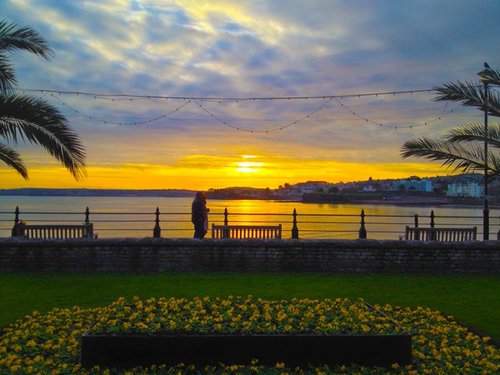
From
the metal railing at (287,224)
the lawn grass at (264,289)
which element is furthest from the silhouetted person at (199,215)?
the lawn grass at (264,289)

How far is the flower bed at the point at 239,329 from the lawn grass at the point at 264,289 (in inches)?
33.1

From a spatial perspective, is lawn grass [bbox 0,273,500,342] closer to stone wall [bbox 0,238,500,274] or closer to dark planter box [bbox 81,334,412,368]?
stone wall [bbox 0,238,500,274]

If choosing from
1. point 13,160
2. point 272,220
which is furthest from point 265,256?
point 272,220

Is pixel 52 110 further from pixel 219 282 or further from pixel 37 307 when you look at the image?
pixel 219 282

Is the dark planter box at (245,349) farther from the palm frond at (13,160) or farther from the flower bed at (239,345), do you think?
the palm frond at (13,160)

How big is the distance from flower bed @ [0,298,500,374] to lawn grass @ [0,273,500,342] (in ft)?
2.75

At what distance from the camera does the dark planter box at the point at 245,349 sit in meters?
6.04

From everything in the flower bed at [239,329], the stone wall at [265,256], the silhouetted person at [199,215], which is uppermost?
the silhouetted person at [199,215]

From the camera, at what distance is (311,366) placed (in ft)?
19.8

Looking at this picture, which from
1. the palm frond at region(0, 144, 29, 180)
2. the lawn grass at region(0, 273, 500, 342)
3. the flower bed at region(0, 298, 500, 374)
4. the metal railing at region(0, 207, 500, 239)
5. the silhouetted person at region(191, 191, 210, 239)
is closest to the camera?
the flower bed at region(0, 298, 500, 374)

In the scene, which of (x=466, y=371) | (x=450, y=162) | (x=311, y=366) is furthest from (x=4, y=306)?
(x=450, y=162)

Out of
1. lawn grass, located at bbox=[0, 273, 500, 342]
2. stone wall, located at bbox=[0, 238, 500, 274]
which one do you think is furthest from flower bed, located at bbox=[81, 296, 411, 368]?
stone wall, located at bbox=[0, 238, 500, 274]

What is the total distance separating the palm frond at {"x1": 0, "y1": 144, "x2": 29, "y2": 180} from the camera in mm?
11570

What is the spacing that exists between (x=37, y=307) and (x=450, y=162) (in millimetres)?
9311
